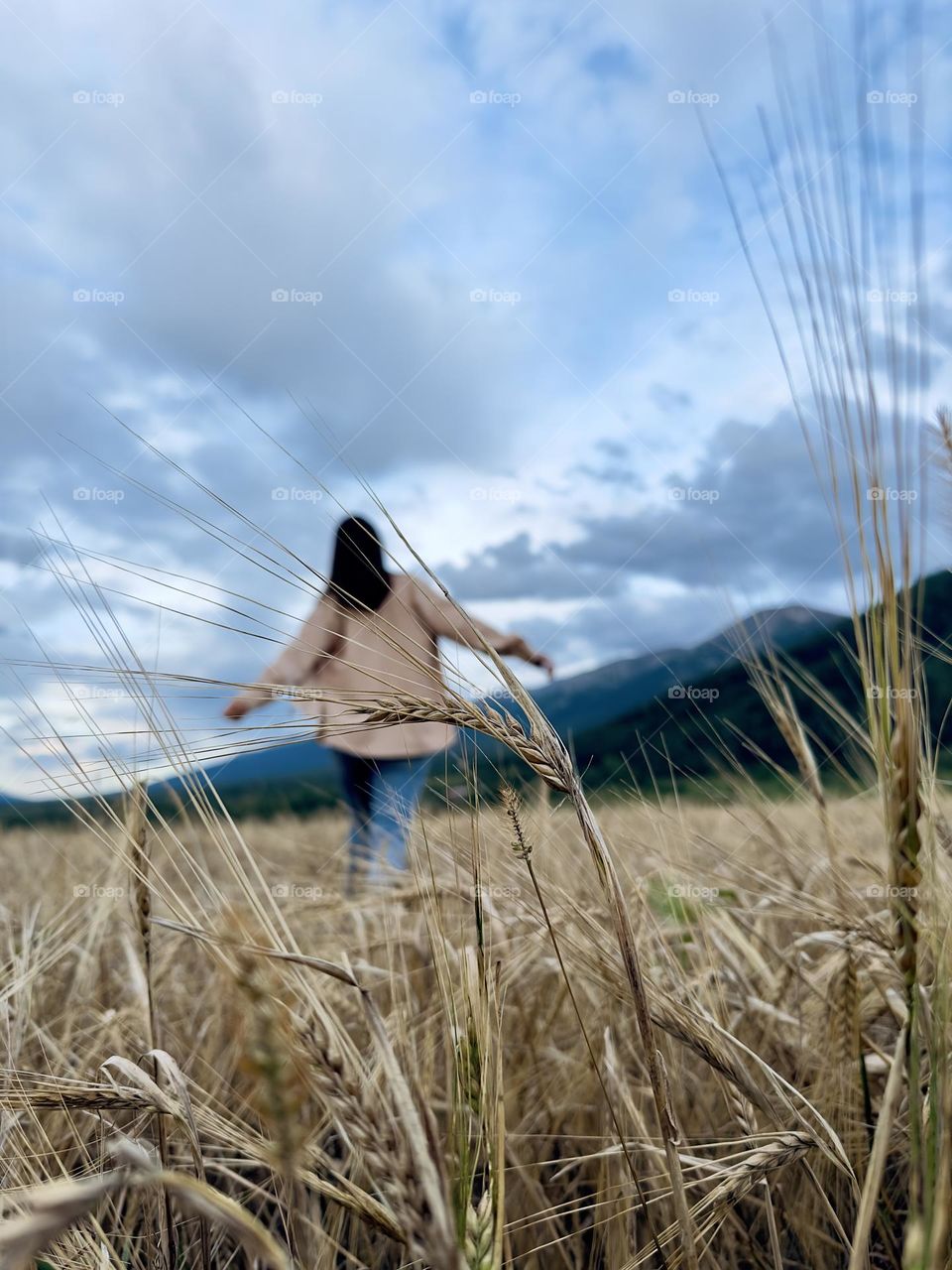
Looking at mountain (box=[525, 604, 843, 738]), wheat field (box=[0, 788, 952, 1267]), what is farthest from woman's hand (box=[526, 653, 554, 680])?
wheat field (box=[0, 788, 952, 1267])

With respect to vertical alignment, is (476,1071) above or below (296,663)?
below

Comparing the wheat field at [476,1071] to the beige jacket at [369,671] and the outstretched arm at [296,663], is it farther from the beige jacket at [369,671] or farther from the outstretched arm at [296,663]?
the outstretched arm at [296,663]

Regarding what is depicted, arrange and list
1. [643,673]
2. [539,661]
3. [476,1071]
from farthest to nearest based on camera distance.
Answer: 1. [643,673]
2. [539,661]
3. [476,1071]

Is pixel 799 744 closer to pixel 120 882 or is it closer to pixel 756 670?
pixel 756 670

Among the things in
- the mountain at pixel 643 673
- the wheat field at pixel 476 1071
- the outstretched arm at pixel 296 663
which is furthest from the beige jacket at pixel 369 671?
the mountain at pixel 643 673

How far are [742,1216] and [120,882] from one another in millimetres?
1468

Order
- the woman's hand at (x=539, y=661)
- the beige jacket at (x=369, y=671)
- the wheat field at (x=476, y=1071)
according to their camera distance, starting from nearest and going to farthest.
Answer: the wheat field at (x=476, y=1071) < the beige jacket at (x=369, y=671) < the woman's hand at (x=539, y=661)

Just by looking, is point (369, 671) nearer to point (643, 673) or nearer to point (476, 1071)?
point (476, 1071)

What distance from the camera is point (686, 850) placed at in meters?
1.74

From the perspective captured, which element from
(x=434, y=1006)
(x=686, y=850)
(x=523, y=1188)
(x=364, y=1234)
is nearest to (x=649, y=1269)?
(x=523, y=1188)

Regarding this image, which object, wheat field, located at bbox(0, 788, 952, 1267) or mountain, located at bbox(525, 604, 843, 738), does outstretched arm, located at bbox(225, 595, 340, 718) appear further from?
wheat field, located at bbox(0, 788, 952, 1267)

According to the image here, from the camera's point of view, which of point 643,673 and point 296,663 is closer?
point 296,663

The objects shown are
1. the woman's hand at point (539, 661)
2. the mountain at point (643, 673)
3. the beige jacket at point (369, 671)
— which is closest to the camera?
the beige jacket at point (369, 671)

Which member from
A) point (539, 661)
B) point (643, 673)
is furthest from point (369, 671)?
point (643, 673)
